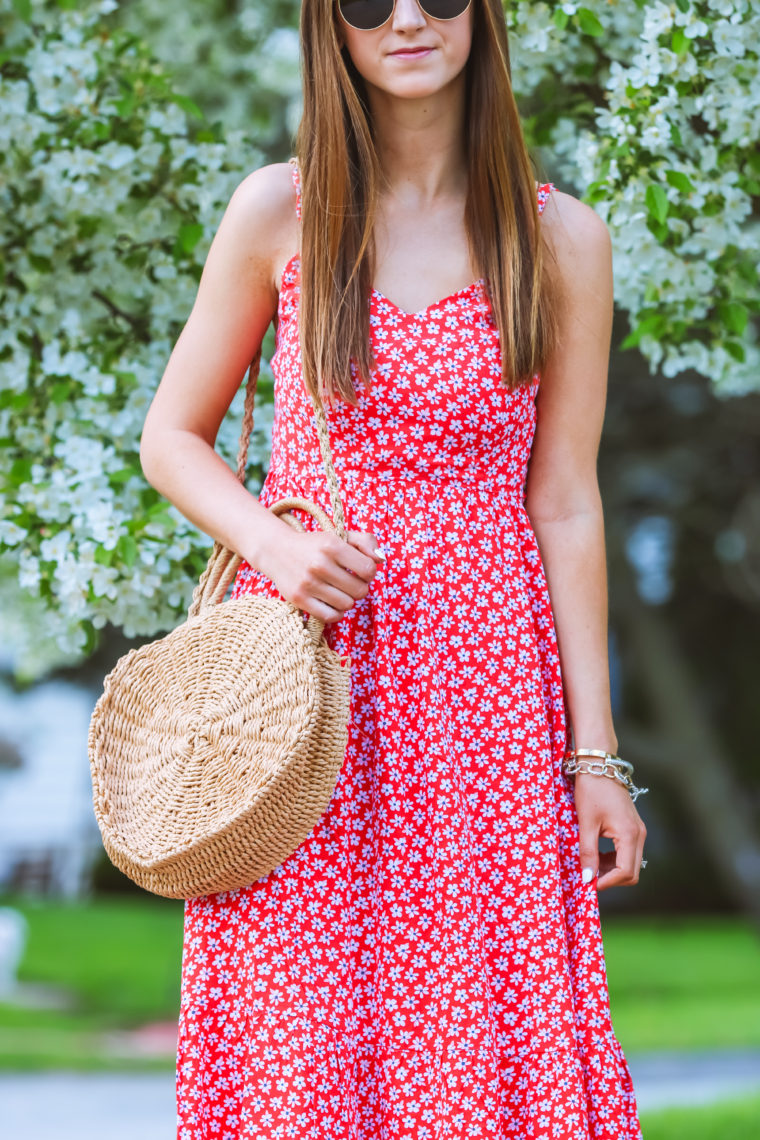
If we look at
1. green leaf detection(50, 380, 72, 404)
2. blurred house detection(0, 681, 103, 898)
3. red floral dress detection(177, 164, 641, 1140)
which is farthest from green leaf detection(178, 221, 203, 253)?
blurred house detection(0, 681, 103, 898)

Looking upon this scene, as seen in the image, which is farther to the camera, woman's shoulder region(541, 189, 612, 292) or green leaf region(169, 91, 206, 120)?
green leaf region(169, 91, 206, 120)

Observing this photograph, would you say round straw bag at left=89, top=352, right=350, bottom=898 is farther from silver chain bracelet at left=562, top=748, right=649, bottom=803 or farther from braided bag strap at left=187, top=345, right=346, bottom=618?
silver chain bracelet at left=562, top=748, right=649, bottom=803

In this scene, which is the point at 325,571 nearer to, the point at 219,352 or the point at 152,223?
the point at 219,352

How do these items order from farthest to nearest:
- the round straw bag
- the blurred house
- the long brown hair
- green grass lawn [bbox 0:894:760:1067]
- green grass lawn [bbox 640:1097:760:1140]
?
the blurred house → green grass lawn [bbox 0:894:760:1067] → green grass lawn [bbox 640:1097:760:1140] → the long brown hair → the round straw bag

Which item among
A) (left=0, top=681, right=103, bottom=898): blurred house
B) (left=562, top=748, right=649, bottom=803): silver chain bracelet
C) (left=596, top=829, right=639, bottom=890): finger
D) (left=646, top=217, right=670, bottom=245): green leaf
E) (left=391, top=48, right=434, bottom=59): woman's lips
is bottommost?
(left=596, top=829, right=639, bottom=890): finger

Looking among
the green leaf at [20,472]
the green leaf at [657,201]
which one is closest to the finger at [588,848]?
the green leaf at [657,201]

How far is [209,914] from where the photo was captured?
1.72 meters

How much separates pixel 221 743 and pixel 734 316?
5.56ft

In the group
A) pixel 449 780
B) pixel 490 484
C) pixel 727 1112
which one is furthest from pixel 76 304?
pixel 727 1112

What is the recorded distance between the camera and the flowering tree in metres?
2.62

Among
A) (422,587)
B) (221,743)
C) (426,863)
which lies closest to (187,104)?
(422,587)

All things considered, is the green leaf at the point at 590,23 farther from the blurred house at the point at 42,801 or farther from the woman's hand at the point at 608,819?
the blurred house at the point at 42,801

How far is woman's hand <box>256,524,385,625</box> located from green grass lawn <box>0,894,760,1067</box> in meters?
6.36

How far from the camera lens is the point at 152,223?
3.09 m
